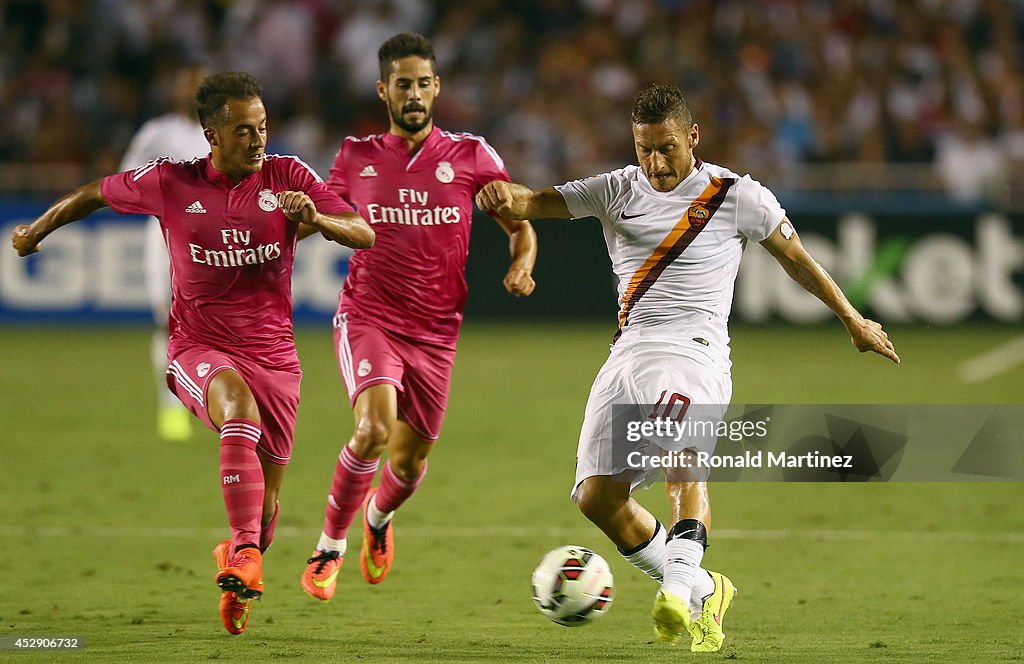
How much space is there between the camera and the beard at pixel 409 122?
744 centimetres

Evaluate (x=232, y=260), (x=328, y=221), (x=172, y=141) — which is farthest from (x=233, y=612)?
(x=172, y=141)

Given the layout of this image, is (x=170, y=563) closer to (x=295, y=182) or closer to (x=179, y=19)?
(x=295, y=182)

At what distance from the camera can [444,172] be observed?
24.6 feet

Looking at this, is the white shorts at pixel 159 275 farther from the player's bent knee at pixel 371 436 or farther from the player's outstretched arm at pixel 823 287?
the player's outstretched arm at pixel 823 287

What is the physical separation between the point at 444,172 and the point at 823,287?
2.24 m

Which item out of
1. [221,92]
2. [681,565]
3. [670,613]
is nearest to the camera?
[670,613]

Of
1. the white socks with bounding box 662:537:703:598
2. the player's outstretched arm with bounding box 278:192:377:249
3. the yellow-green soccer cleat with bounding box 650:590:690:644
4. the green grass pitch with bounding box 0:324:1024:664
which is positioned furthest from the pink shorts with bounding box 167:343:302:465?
the yellow-green soccer cleat with bounding box 650:590:690:644

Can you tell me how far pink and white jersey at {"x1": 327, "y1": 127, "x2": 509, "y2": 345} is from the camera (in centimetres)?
739

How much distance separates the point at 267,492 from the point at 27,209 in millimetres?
12694

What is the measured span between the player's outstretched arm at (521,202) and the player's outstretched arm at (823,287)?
90 centimetres

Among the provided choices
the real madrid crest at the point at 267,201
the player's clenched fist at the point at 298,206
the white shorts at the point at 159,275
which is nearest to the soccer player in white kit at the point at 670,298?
the player's clenched fist at the point at 298,206

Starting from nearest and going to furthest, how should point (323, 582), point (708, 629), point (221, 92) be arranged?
point (708, 629), point (221, 92), point (323, 582)

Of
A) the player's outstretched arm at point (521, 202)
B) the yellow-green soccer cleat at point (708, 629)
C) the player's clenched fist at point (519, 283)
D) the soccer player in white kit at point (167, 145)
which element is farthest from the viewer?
the soccer player in white kit at point (167, 145)

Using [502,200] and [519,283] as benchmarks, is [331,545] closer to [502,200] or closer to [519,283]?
[519,283]
